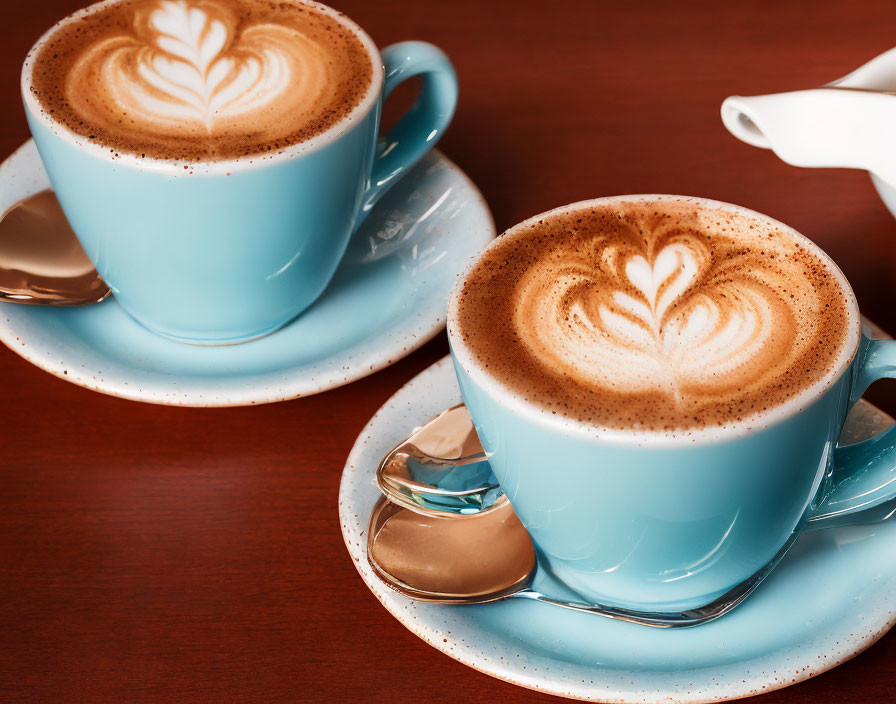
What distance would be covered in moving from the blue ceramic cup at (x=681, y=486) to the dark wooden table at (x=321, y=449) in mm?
80

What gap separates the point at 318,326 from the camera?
933 mm

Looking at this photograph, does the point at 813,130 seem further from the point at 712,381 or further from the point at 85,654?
the point at 85,654

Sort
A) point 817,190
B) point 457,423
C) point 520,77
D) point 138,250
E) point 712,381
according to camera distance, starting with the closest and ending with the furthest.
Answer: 1. point 712,381
2. point 457,423
3. point 138,250
4. point 817,190
5. point 520,77

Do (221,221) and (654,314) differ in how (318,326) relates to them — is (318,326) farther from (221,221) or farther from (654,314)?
(654,314)

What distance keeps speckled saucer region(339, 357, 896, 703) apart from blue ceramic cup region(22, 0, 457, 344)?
9.5 inches

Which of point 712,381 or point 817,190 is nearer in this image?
point 712,381

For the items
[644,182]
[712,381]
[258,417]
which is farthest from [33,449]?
[644,182]

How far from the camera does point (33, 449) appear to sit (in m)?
0.80

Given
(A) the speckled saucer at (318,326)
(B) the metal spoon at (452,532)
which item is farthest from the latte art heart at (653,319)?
(A) the speckled saucer at (318,326)

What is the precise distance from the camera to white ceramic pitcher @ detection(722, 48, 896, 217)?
0.84 meters

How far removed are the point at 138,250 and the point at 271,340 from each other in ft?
0.46


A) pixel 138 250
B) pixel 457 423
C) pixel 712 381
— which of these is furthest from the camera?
pixel 138 250

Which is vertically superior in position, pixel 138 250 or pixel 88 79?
pixel 88 79

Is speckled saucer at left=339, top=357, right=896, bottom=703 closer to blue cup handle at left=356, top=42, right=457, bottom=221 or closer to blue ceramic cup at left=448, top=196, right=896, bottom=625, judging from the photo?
blue ceramic cup at left=448, top=196, right=896, bottom=625
